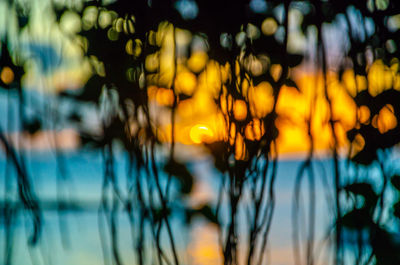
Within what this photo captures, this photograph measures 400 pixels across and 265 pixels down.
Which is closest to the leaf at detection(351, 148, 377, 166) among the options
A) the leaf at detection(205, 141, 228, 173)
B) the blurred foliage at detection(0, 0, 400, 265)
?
the blurred foliage at detection(0, 0, 400, 265)

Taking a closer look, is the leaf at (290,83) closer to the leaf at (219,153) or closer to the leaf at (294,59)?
the leaf at (294,59)

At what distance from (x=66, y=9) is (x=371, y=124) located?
2.98 feet

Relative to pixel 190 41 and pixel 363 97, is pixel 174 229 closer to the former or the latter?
pixel 190 41

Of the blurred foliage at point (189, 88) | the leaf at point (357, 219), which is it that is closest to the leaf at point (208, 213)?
the blurred foliage at point (189, 88)

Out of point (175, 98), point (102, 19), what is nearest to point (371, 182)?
point (175, 98)

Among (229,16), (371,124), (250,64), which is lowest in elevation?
(371,124)

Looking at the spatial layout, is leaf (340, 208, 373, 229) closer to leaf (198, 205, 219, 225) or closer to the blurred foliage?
the blurred foliage

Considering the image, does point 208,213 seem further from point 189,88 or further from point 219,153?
point 189,88

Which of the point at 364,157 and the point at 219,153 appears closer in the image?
the point at 219,153

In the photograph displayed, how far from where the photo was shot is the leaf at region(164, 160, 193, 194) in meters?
1.06

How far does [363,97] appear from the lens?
1.18 meters

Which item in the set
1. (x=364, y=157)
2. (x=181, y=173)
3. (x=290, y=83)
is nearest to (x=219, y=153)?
(x=181, y=173)

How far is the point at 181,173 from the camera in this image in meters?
1.07

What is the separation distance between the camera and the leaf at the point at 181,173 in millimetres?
1063
